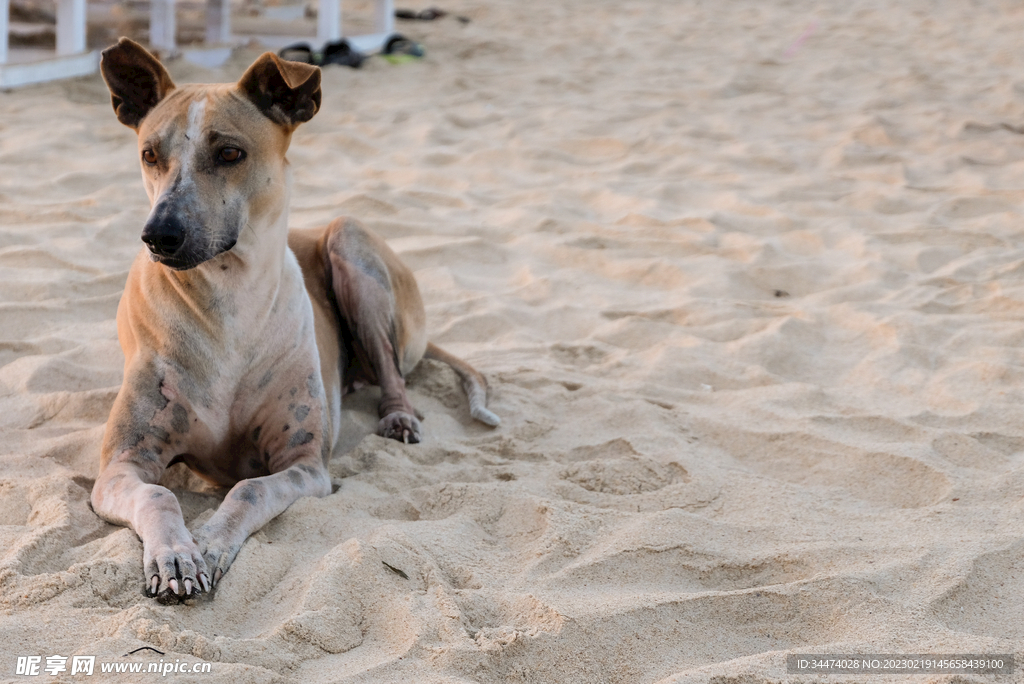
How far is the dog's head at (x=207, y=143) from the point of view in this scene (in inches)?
105

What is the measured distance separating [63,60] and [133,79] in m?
5.81

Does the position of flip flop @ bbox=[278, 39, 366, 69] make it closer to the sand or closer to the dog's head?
the sand

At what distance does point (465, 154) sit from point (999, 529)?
16.4ft

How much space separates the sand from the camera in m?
2.28

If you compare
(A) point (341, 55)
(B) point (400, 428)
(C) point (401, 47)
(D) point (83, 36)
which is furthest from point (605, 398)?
(C) point (401, 47)

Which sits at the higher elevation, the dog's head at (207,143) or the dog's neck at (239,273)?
the dog's head at (207,143)

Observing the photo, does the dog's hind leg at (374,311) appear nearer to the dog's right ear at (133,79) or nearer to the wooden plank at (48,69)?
the dog's right ear at (133,79)

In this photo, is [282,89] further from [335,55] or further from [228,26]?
[228,26]

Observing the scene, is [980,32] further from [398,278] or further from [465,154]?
[398,278]

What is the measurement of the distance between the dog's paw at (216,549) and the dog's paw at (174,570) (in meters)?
0.03

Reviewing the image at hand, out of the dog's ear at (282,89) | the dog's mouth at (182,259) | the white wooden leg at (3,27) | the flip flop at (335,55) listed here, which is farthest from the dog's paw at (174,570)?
the flip flop at (335,55)

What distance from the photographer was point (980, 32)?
11586 mm

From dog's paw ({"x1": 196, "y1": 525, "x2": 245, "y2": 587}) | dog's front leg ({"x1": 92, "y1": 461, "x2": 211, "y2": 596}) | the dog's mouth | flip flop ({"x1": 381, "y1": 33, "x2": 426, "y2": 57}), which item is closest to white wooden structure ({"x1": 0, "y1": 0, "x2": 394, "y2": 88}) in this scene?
flip flop ({"x1": 381, "y1": 33, "x2": 426, "y2": 57})

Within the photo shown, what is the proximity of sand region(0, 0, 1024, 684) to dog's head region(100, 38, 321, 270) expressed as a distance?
0.80 metres
